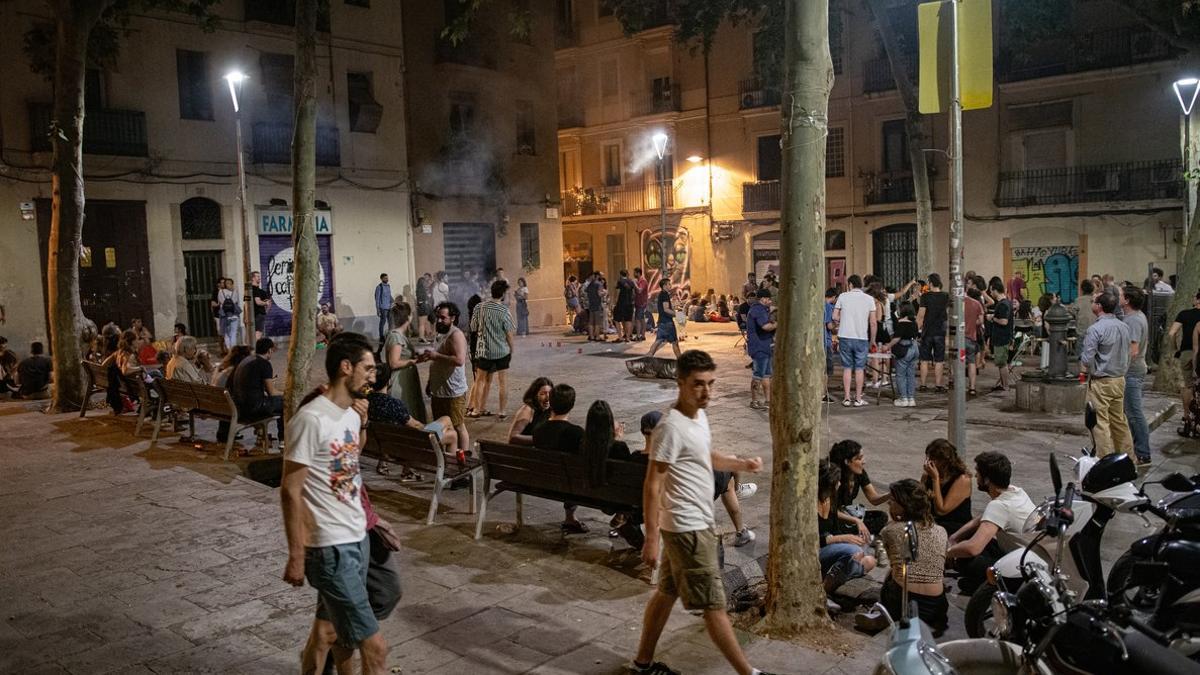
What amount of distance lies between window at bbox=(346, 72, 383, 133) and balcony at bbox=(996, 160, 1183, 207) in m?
17.9

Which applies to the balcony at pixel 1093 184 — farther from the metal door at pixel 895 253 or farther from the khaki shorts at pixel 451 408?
the khaki shorts at pixel 451 408

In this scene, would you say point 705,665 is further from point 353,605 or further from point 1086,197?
point 1086,197

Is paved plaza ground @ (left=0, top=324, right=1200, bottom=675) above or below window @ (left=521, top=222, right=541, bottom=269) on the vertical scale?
below

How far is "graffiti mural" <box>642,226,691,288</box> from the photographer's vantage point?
113 feet

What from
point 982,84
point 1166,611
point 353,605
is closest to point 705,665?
point 353,605

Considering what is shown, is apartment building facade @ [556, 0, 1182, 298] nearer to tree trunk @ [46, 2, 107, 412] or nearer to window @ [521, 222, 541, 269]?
window @ [521, 222, 541, 269]

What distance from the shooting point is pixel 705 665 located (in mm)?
4844

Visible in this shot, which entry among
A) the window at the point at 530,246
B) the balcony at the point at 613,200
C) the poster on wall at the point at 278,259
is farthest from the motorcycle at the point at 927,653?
the balcony at the point at 613,200

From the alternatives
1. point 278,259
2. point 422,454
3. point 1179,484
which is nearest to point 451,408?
point 422,454

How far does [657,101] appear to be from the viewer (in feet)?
113

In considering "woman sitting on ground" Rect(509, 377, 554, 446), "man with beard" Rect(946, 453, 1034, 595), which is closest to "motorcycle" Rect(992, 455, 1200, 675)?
"man with beard" Rect(946, 453, 1034, 595)

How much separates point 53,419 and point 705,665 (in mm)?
12064

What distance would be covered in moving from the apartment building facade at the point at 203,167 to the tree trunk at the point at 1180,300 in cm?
1629

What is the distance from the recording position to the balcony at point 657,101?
3375 cm
